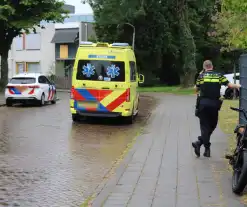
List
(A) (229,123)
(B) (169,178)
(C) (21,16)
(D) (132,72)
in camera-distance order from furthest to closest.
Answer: (C) (21,16)
(D) (132,72)
(A) (229,123)
(B) (169,178)

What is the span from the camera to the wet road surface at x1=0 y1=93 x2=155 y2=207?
6836mm

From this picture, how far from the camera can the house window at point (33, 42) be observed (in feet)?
189

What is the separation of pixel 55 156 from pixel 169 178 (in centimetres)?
305

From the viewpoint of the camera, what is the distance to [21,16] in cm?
3209

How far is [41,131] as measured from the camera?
1364 cm

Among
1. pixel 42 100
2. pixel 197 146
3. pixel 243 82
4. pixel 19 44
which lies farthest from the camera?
pixel 19 44

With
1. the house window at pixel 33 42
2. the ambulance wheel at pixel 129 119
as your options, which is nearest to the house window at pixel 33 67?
the house window at pixel 33 42

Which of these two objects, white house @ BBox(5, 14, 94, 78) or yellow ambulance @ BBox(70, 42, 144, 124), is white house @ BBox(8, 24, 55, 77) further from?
yellow ambulance @ BBox(70, 42, 144, 124)

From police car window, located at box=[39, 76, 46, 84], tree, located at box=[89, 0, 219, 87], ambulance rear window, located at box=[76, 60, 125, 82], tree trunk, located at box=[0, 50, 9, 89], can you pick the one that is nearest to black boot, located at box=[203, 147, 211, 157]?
ambulance rear window, located at box=[76, 60, 125, 82]

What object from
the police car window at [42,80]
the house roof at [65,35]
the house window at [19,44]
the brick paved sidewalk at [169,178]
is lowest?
the brick paved sidewalk at [169,178]

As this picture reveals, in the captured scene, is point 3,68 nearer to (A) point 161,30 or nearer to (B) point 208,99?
(A) point 161,30

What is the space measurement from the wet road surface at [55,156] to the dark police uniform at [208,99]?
1955mm

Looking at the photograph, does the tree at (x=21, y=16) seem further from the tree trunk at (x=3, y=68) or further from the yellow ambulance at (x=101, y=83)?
the yellow ambulance at (x=101, y=83)

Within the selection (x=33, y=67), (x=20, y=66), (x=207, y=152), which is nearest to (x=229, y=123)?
(x=207, y=152)
